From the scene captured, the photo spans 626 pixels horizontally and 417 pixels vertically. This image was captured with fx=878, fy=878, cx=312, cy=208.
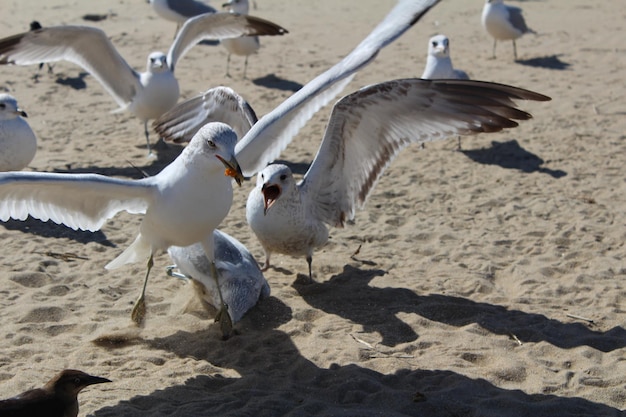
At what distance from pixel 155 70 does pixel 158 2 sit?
4.29 meters

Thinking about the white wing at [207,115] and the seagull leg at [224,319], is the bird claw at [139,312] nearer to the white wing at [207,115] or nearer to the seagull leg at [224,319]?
the seagull leg at [224,319]

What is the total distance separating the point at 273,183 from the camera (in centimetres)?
570

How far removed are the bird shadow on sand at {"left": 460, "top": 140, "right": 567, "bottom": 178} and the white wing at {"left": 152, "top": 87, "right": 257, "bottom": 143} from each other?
282 centimetres

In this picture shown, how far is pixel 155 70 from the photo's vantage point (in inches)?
353

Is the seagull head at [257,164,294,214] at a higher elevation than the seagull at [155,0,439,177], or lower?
lower

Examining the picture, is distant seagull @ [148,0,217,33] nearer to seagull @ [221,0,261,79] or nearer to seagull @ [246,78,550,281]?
seagull @ [221,0,261,79]

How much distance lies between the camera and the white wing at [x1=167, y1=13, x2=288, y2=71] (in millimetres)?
9070

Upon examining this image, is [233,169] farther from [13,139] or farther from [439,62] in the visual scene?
[439,62]

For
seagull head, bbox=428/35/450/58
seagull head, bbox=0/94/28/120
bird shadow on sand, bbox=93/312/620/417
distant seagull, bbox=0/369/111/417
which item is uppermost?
seagull head, bbox=428/35/450/58

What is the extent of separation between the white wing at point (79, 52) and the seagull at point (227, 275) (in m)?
3.32

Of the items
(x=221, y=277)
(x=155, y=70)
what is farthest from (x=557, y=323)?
(x=155, y=70)

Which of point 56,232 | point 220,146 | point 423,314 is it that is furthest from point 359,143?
point 56,232

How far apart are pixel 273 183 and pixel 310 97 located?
73cm

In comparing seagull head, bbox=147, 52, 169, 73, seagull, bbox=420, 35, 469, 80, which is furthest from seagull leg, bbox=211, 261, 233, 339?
seagull, bbox=420, 35, 469, 80
